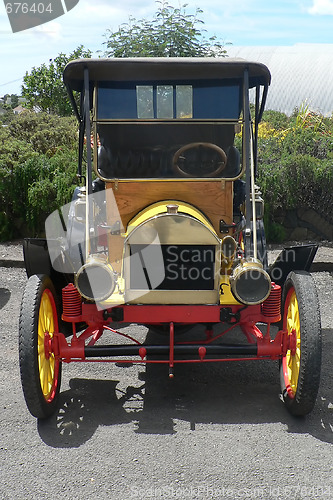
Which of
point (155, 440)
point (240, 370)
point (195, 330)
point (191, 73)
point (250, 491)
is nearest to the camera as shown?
point (250, 491)

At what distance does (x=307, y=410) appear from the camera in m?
3.44

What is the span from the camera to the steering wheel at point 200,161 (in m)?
4.17

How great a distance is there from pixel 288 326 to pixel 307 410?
61cm

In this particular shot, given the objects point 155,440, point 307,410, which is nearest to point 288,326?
point 307,410

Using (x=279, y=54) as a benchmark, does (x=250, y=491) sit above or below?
above

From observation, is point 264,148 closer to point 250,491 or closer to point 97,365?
point 97,365

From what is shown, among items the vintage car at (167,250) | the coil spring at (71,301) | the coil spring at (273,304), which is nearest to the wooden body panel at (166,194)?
the vintage car at (167,250)

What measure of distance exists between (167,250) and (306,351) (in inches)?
41.6

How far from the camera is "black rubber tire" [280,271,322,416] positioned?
3.33 metres

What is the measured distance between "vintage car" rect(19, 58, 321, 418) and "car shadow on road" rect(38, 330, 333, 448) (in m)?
0.15

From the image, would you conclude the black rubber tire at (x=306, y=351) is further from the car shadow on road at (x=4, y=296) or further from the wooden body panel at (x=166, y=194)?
the car shadow on road at (x=4, y=296)

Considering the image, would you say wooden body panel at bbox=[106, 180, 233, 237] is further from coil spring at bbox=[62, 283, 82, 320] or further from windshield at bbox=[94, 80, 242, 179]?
coil spring at bbox=[62, 283, 82, 320]

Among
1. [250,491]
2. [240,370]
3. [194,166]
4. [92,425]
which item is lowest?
[240,370]

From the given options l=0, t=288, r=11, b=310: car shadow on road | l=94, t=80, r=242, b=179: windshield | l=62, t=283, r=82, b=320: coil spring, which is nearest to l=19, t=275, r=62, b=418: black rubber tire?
l=62, t=283, r=82, b=320: coil spring
